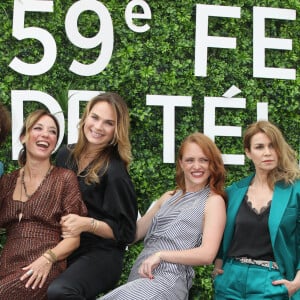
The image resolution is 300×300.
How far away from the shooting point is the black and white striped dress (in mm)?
3088

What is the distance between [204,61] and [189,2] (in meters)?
0.48

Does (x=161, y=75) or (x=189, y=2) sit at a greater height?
(x=189, y=2)

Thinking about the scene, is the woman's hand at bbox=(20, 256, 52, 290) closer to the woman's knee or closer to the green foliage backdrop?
the woman's knee

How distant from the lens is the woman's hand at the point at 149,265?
3.13 metres

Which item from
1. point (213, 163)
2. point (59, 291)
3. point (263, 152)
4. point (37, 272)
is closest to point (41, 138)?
point (37, 272)

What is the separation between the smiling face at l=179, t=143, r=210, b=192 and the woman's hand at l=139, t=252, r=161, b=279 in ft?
1.74

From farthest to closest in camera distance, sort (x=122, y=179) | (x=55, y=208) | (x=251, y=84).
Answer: (x=251, y=84), (x=122, y=179), (x=55, y=208)

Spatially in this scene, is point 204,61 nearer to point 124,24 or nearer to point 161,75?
point 161,75

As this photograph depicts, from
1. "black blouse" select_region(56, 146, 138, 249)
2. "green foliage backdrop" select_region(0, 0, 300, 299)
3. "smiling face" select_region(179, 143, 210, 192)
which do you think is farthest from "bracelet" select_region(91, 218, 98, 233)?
"green foliage backdrop" select_region(0, 0, 300, 299)

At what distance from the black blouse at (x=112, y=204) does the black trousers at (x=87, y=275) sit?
0.21 feet

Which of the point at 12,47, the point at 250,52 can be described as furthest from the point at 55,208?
the point at 250,52

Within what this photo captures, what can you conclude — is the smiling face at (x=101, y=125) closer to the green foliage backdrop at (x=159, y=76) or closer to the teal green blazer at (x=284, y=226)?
the teal green blazer at (x=284, y=226)

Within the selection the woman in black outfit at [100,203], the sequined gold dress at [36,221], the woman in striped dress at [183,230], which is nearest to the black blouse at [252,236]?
the woman in striped dress at [183,230]

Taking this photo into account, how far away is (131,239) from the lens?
3.42 meters
